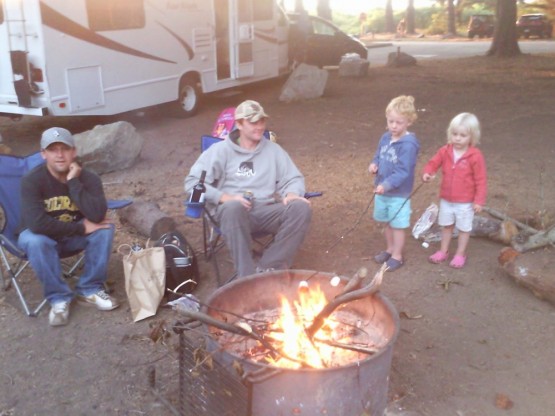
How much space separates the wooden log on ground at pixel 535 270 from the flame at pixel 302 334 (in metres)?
1.57

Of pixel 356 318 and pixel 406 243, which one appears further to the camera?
pixel 406 243

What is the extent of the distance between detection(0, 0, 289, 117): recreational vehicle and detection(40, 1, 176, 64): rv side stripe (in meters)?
0.01

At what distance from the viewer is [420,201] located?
18.7ft

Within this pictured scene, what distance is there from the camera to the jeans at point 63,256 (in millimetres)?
3641

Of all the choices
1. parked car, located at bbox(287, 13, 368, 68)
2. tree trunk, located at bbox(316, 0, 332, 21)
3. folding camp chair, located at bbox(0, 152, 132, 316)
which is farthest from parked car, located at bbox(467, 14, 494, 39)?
folding camp chair, located at bbox(0, 152, 132, 316)

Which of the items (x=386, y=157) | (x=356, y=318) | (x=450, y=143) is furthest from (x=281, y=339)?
(x=450, y=143)

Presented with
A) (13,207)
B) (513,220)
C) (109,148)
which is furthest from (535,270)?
(109,148)

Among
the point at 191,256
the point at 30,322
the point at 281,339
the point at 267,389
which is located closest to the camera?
the point at 267,389

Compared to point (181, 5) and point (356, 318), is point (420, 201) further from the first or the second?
point (181, 5)

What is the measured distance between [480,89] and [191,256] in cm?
938

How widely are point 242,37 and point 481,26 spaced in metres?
24.6

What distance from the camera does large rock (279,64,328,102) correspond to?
36.0ft

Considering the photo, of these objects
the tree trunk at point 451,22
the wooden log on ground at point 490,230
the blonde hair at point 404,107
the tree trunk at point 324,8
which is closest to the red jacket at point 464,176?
the blonde hair at point 404,107

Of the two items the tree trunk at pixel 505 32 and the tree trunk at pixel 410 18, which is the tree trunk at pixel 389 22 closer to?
the tree trunk at pixel 410 18
